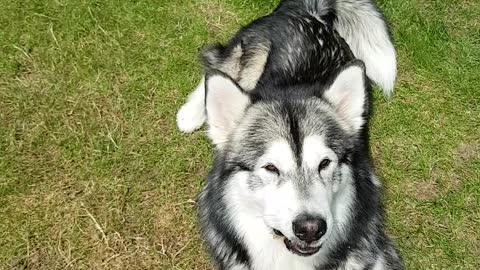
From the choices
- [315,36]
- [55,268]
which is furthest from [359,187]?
[55,268]

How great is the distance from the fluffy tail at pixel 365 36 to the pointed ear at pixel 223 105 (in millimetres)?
1482

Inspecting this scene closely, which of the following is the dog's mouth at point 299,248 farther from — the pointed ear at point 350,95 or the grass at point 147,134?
the grass at point 147,134

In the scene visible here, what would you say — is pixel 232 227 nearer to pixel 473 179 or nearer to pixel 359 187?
pixel 359 187

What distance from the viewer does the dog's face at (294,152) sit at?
123 inches

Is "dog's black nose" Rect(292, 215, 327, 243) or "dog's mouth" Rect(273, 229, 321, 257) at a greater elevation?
"dog's black nose" Rect(292, 215, 327, 243)

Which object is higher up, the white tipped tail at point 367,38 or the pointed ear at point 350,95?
the pointed ear at point 350,95

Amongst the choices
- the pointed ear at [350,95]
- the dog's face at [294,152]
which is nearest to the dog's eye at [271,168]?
the dog's face at [294,152]

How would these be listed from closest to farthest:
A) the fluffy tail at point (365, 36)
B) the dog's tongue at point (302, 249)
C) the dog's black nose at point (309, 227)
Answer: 1. the dog's black nose at point (309, 227)
2. the dog's tongue at point (302, 249)
3. the fluffy tail at point (365, 36)

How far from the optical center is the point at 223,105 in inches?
135

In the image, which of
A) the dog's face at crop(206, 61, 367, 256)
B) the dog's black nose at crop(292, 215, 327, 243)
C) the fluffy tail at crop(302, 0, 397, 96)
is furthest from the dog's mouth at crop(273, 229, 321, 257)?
the fluffy tail at crop(302, 0, 397, 96)

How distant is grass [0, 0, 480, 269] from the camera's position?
4.30 metres

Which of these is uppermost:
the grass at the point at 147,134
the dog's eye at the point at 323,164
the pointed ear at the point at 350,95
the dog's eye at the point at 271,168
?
the pointed ear at the point at 350,95

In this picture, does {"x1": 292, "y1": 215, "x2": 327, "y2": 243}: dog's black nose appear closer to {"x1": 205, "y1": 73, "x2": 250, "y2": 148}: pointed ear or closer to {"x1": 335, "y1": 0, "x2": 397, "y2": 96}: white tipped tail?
{"x1": 205, "y1": 73, "x2": 250, "y2": 148}: pointed ear

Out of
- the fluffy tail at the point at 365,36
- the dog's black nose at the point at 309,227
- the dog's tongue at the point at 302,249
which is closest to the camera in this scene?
the dog's black nose at the point at 309,227
